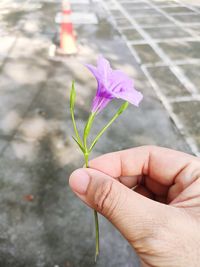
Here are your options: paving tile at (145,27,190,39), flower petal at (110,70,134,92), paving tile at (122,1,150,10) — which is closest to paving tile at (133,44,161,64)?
paving tile at (145,27,190,39)

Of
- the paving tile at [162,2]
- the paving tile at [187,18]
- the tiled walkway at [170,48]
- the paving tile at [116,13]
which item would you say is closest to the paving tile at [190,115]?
the tiled walkway at [170,48]

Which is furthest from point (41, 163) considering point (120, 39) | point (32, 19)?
point (32, 19)

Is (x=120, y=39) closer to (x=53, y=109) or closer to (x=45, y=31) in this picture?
(x=45, y=31)

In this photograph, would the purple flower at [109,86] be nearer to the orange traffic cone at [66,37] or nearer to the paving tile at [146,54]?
the paving tile at [146,54]

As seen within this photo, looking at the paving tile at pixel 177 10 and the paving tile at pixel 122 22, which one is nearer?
the paving tile at pixel 122 22

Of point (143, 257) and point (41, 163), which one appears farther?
point (41, 163)

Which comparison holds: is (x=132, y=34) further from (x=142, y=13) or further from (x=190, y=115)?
(x=190, y=115)
